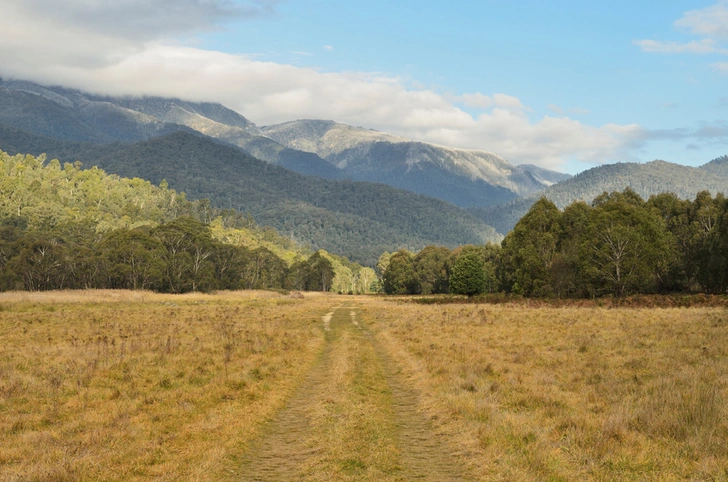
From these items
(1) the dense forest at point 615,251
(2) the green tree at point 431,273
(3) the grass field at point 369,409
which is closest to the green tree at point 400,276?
(2) the green tree at point 431,273

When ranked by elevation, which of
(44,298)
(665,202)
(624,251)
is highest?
(665,202)

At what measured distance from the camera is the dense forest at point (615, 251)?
6600 centimetres

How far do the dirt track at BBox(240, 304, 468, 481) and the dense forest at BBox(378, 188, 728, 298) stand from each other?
185 ft

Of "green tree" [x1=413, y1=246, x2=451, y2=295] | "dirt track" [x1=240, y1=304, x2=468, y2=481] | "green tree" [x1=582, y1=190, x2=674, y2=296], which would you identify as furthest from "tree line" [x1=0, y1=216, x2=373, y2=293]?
"dirt track" [x1=240, y1=304, x2=468, y2=481]

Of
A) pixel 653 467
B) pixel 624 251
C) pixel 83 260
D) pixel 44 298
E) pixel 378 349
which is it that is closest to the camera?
pixel 653 467

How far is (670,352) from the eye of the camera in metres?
20.2

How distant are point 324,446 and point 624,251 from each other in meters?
64.8

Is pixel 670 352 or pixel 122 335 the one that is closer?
pixel 670 352

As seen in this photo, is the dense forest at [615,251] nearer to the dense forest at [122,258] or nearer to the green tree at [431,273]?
the green tree at [431,273]

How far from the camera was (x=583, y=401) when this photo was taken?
13.9 metres

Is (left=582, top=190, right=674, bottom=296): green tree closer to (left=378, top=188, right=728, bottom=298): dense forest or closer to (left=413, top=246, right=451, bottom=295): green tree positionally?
(left=378, top=188, right=728, bottom=298): dense forest

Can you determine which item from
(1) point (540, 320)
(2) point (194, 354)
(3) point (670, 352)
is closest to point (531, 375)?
(3) point (670, 352)

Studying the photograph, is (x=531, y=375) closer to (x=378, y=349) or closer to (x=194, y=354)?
(x=378, y=349)

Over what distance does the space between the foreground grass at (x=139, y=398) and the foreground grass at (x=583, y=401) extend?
501cm
